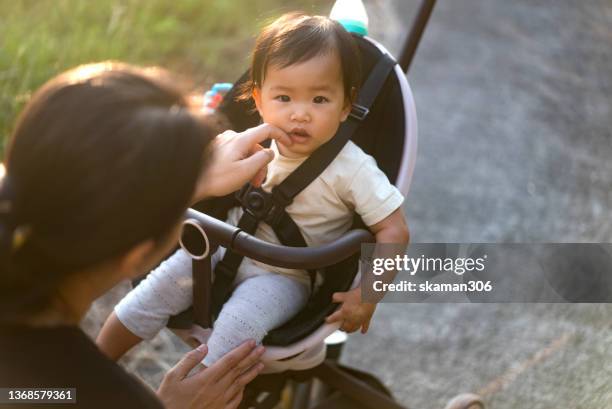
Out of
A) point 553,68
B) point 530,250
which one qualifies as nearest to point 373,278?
point 530,250

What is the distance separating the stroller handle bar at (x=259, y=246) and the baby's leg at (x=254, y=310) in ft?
0.61

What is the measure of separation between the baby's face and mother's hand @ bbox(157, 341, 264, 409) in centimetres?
50

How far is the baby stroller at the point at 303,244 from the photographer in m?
1.74

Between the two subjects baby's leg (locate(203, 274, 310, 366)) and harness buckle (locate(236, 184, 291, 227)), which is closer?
baby's leg (locate(203, 274, 310, 366))

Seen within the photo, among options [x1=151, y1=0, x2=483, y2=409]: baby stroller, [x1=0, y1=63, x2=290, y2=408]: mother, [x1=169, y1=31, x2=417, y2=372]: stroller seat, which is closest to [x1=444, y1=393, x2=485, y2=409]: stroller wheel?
[x1=151, y1=0, x2=483, y2=409]: baby stroller

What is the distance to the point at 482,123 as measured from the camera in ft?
13.2

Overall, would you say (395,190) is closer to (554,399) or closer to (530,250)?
(554,399)

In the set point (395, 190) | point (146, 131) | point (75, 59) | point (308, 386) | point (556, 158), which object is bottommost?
point (556, 158)

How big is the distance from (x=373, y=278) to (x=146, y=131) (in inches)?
31.9

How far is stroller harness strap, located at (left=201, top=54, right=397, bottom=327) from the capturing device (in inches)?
78.0

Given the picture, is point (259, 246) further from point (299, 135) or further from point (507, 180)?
point (507, 180)

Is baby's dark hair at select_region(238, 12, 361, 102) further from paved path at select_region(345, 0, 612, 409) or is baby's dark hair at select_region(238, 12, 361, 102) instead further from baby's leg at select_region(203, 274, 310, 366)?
paved path at select_region(345, 0, 612, 409)

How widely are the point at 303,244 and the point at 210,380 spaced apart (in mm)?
414

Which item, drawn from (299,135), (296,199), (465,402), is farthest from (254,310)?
(465,402)
